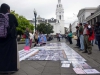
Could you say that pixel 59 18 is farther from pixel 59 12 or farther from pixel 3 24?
pixel 3 24

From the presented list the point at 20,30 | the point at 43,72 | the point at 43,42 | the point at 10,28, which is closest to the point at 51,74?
the point at 43,72

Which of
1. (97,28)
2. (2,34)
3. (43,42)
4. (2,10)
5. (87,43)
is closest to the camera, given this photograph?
(2,34)

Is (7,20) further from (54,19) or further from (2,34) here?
(54,19)

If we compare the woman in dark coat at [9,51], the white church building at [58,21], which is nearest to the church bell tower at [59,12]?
the white church building at [58,21]

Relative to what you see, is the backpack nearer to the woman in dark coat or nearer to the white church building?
the woman in dark coat

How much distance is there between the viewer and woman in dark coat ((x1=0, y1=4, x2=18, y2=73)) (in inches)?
173

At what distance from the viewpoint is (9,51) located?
4.48m

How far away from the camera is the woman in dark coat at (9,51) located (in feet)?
14.4

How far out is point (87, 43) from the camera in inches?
343

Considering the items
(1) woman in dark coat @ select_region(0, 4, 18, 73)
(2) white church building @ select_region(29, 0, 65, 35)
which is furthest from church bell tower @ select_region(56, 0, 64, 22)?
(1) woman in dark coat @ select_region(0, 4, 18, 73)

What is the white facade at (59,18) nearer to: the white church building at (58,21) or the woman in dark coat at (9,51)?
the white church building at (58,21)

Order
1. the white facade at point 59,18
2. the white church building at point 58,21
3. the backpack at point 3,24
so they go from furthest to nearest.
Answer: the white church building at point 58,21
the white facade at point 59,18
the backpack at point 3,24

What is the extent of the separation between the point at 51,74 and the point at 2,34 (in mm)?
1721

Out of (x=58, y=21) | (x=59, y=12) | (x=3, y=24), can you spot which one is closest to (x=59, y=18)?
(x=58, y=21)
